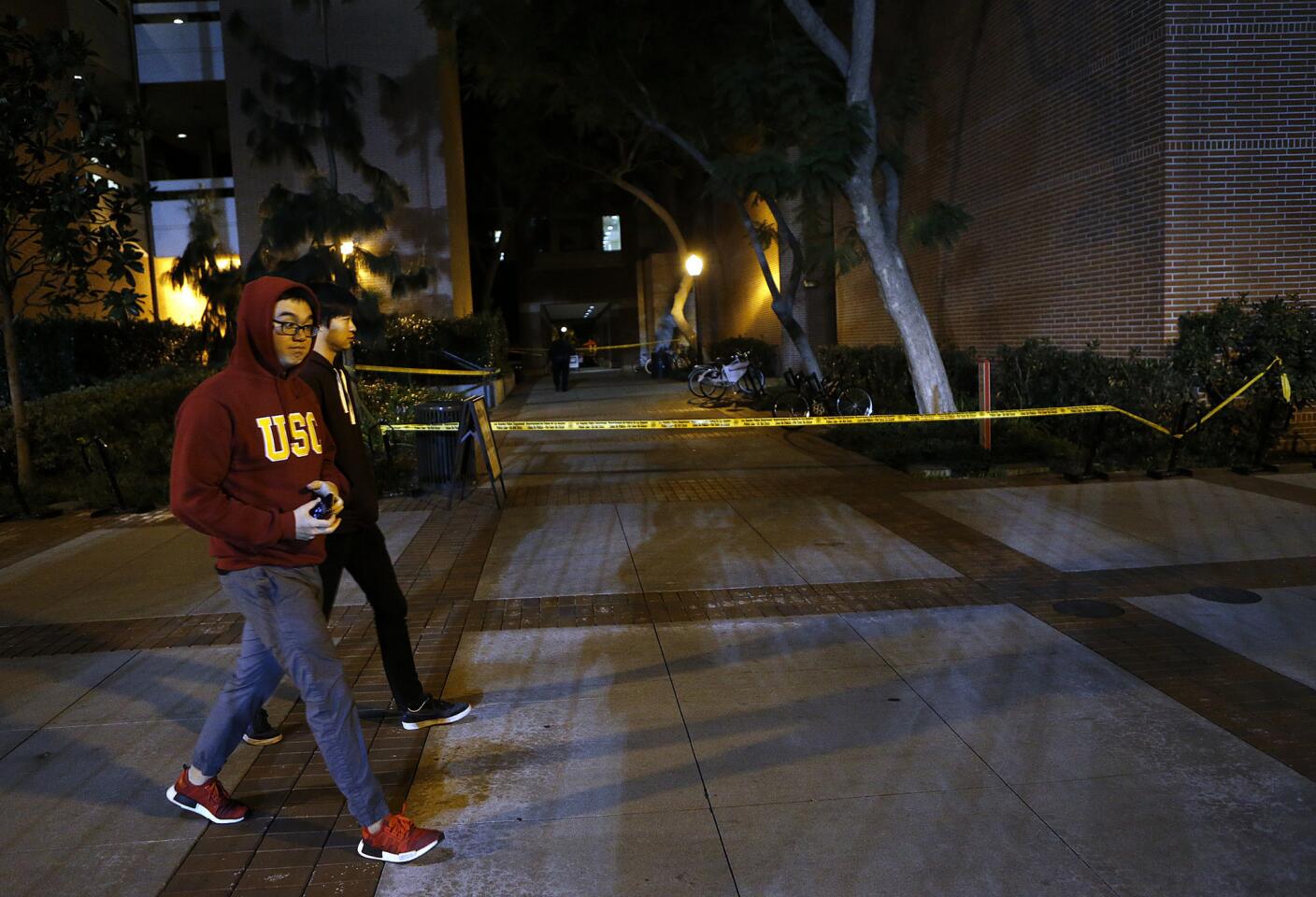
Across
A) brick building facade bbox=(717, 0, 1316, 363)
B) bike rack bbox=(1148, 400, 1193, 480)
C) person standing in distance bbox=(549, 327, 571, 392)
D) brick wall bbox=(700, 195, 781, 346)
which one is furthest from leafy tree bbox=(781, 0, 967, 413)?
person standing in distance bbox=(549, 327, 571, 392)

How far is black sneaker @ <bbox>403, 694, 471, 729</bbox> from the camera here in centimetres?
453

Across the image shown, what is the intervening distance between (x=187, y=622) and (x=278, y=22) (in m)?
20.7

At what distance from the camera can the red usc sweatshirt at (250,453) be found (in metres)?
3.19

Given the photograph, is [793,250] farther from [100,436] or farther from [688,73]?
[100,436]

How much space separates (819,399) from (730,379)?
3756 mm

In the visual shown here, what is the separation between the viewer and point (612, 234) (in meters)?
47.0

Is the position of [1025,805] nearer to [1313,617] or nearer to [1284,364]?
[1313,617]

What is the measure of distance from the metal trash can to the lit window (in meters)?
37.5

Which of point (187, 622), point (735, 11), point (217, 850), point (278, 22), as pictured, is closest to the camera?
point (217, 850)

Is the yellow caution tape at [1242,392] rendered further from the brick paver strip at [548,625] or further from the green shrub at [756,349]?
the green shrub at [756,349]

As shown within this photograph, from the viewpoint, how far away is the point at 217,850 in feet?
11.6

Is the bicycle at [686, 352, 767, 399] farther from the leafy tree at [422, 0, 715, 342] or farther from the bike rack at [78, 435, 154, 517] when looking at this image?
the bike rack at [78, 435, 154, 517]

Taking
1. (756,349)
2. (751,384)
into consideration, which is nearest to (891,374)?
(751,384)

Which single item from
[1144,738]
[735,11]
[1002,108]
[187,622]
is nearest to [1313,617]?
[1144,738]
